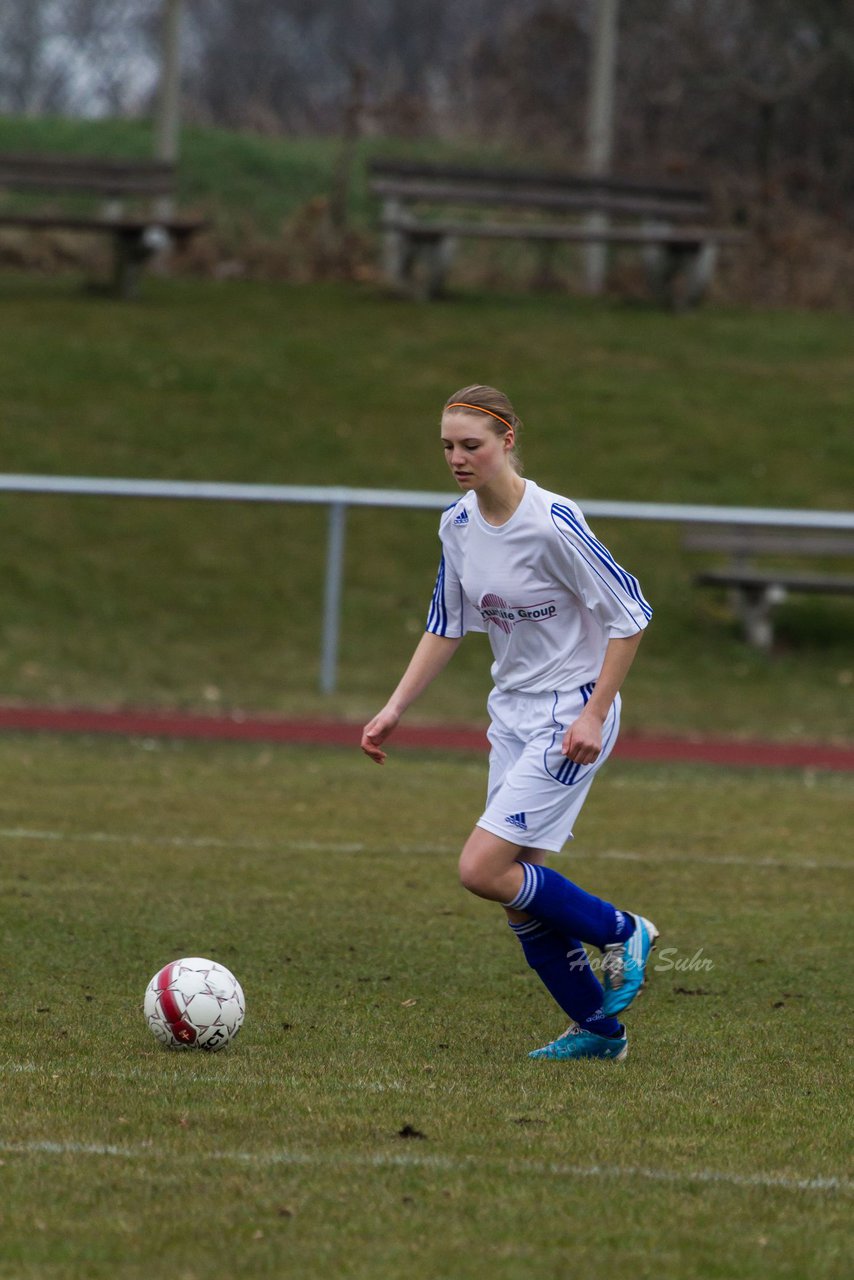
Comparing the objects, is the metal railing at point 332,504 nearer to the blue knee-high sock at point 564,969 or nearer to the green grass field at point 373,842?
the green grass field at point 373,842

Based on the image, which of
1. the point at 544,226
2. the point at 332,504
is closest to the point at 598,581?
the point at 332,504

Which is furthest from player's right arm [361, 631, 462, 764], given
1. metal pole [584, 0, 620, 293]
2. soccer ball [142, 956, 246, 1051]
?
metal pole [584, 0, 620, 293]

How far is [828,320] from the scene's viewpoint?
2242 centimetres

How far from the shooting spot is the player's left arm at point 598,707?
4832 mm

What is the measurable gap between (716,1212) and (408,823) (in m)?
5.34

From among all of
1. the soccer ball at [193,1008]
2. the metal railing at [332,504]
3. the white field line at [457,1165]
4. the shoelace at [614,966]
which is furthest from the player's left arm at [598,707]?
the metal railing at [332,504]

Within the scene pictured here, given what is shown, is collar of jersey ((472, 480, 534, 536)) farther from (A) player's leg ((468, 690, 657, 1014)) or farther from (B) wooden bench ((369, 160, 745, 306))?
(B) wooden bench ((369, 160, 745, 306))

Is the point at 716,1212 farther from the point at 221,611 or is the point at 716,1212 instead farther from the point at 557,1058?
the point at 221,611

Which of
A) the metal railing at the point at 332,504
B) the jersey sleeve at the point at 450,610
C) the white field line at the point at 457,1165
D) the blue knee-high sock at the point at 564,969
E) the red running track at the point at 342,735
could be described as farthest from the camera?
the metal railing at the point at 332,504

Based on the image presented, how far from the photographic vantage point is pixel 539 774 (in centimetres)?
498

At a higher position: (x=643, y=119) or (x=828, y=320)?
(x=643, y=119)

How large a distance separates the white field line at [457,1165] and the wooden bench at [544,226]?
53.4ft

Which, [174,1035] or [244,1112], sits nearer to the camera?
[244,1112]

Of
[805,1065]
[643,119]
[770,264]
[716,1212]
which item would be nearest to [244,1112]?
[716,1212]
